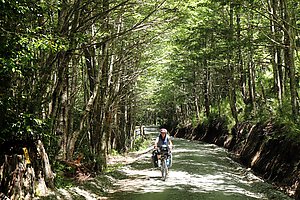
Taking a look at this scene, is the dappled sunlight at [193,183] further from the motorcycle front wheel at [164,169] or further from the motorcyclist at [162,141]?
the motorcyclist at [162,141]

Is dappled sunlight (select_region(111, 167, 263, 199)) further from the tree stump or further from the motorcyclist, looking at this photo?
the tree stump

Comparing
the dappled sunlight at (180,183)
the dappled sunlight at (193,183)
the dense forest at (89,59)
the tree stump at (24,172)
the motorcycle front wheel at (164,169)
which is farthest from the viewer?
the motorcycle front wheel at (164,169)

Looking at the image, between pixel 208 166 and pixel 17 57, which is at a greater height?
pixel 17 57

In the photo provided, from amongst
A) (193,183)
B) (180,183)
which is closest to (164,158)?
(180,183)

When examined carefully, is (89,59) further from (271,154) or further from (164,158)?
(271,154)

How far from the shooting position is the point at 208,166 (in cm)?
1677

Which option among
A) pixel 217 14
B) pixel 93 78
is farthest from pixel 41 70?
pixel 217 14

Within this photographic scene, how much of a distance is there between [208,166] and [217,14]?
10.9 m

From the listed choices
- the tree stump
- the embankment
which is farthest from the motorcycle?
the tree stump

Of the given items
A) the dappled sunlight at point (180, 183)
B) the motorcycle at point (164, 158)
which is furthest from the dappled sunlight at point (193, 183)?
the motorcycle at point (164, 158)

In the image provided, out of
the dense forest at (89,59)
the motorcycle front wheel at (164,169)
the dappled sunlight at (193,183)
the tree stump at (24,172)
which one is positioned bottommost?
the dappled sunlight at (193,183)

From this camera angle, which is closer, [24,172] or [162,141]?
[24,172]

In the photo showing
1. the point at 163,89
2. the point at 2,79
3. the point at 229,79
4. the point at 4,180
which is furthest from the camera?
the point at 163,89

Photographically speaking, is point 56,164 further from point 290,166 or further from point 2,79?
point 290,166
